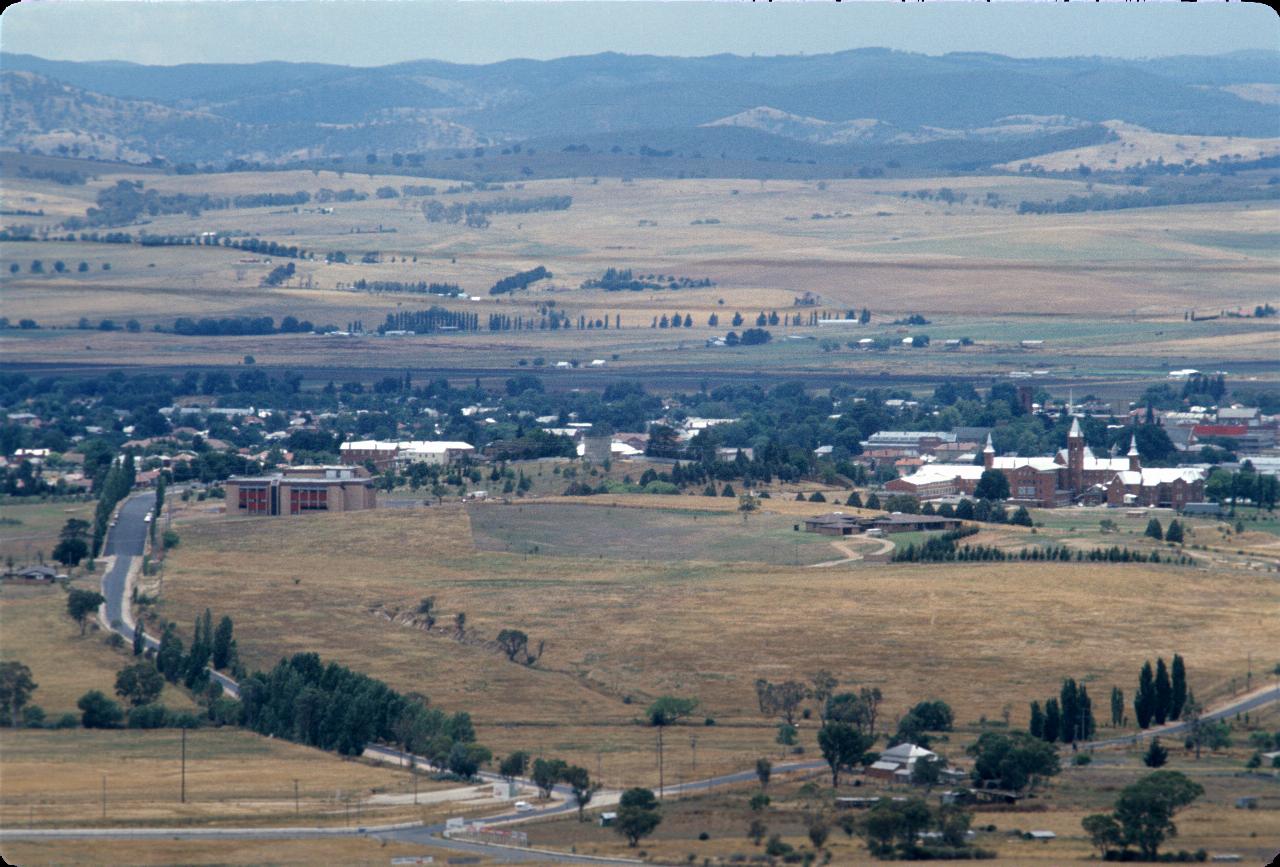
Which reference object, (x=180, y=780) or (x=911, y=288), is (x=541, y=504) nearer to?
(x=180, y=780)

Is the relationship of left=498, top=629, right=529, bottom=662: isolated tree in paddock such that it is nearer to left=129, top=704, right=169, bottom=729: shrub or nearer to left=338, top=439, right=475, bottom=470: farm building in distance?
left=129, top=704, right=169, bottom=729: shrub

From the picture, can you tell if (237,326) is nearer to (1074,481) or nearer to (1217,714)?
(1074,481)

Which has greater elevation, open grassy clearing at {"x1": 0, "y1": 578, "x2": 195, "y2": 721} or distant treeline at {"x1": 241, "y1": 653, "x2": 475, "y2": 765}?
distant treeline at {"x1": 241, "y1": 653, "x2": 475, "y2": 765}

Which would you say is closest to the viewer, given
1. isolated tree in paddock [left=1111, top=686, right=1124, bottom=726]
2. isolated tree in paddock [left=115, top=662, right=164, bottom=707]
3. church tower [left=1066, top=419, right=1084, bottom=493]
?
isolated tree in paddock [left=1111, top=686, right=1124, bottom=726]

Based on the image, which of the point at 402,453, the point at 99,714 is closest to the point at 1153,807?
the point at 99,714

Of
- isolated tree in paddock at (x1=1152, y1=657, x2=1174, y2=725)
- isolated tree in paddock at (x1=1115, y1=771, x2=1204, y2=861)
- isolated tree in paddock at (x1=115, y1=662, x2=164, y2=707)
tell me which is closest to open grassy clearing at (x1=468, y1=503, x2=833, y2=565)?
isolated tree in paddock at (x1=1152, y1=657, x2=1174, y2=725)

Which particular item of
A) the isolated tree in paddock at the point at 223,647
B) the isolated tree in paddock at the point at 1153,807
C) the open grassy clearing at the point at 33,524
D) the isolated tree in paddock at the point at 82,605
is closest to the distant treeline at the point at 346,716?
the isolated tree in paddock at the point at 223,647

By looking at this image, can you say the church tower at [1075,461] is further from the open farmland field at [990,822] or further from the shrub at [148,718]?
the shrub at [148,718]
